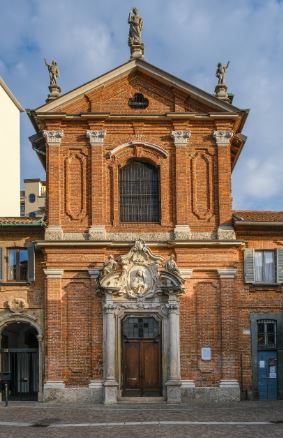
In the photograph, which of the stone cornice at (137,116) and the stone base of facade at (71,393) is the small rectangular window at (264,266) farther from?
the stone base of facade at (71,393)

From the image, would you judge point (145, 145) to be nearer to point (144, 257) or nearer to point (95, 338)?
point (144, 257)

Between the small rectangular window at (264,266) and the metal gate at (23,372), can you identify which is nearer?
the small rectangular window at (264,266)

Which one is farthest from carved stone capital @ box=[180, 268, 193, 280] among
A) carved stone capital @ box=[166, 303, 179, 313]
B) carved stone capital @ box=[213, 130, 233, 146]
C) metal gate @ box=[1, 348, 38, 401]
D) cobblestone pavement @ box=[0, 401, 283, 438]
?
metal gate @ box=[1, 348, 38, 401]

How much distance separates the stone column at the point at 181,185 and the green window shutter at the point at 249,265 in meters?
2.55

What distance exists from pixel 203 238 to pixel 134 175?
12.8 ft

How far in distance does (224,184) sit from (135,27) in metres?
8.06

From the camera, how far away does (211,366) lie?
105ft

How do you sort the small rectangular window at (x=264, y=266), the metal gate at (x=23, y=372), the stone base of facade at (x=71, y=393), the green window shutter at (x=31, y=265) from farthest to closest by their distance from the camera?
the metal gate at (x=23, y=372)
the small rectangular window at (x=264, y=266)
the green window shutter at (x=31, y=265)
the stone base of facade at (x=71, y=393)

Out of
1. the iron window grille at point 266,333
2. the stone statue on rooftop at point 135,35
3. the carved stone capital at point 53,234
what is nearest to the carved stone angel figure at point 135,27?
the stone statue on rooftop at point 135,35

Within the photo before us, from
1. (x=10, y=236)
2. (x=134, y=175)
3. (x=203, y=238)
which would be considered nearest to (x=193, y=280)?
(x=203, y=238)

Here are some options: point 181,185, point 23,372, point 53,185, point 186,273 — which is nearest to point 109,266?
point 186,273

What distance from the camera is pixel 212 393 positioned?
31.7 metres

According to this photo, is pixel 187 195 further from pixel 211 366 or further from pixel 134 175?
pixel 211 366

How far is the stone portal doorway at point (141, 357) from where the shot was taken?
3194cm
